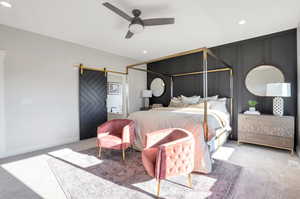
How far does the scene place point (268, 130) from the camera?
10.3 ft

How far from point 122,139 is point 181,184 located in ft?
4.28

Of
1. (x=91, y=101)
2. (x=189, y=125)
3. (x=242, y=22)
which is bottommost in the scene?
(x=189, y=125)

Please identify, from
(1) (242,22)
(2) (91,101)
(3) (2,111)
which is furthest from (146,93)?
(3) (2,111)

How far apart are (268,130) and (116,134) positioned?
11.1 feet

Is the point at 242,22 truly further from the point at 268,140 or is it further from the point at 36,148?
the point at 36,148

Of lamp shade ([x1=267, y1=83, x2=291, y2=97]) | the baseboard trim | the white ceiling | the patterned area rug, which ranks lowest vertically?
the patterned area rug

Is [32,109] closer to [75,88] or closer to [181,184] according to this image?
[75,88]

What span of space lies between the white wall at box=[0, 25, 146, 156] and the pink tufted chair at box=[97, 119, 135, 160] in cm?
154

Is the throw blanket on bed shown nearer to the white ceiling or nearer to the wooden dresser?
the wooden dresser

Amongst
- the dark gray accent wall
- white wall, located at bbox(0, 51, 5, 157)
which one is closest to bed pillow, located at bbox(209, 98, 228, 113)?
the dark gray accent wall

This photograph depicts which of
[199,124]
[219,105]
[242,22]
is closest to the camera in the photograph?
[199,124]

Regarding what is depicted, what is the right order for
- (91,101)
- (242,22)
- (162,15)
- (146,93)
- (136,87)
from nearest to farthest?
(162,15) < (242,22) < (91,101) < (146,93) < (136,87)

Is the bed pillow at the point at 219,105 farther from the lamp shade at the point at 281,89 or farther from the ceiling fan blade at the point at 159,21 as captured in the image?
the ceiling fan blade at the point at 159,21

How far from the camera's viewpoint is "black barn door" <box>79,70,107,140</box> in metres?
4.16
